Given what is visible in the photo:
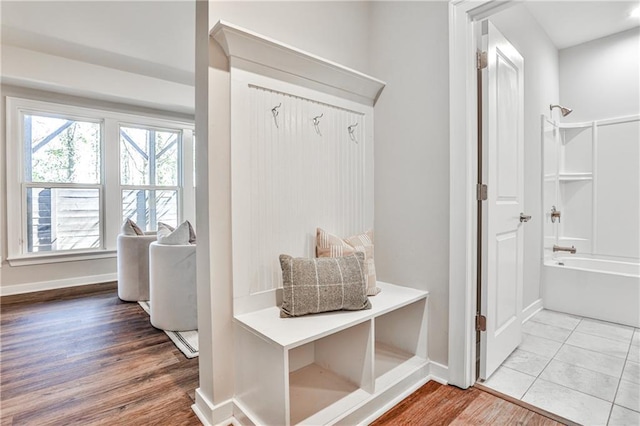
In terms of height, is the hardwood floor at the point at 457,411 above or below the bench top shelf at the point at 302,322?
below

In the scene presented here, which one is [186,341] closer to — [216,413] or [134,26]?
[216,413]

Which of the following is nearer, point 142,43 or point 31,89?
point 142,43

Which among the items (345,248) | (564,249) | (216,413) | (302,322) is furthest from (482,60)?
(564,249)

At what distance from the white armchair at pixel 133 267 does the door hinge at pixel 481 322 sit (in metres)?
3.16

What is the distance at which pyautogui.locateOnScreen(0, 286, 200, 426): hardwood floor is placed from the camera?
5.32 feet

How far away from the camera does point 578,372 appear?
6.41 ft

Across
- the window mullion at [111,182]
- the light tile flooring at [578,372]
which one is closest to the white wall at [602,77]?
the light tile flooring at [578,372]

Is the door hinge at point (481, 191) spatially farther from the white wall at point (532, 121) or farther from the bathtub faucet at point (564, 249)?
the bathtub faucet at point (564, 249)

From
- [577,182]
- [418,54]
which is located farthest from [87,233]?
[577,182]

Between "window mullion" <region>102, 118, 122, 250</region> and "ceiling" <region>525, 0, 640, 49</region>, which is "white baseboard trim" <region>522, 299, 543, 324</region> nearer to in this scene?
"ceiling" <region>525, 0, 640, 49</region>

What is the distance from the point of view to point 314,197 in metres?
1.91

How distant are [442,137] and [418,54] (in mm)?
548

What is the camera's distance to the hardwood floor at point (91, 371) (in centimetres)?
162

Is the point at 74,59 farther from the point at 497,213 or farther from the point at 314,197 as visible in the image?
the point at 497,213
